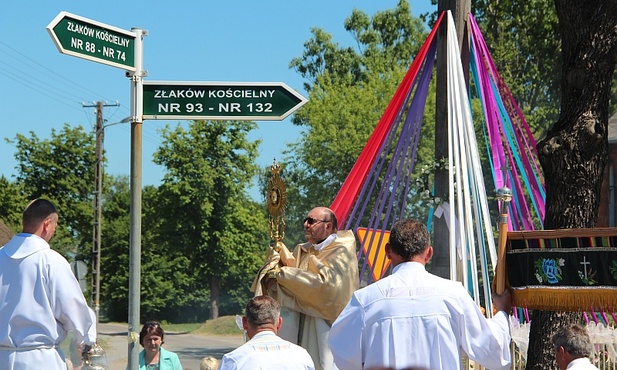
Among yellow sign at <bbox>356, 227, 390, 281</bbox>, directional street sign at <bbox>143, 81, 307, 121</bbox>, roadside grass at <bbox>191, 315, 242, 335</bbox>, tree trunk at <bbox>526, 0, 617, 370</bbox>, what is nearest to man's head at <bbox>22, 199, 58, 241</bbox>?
directional street sign at <bbox>143, 81, 307, 121</bbox>

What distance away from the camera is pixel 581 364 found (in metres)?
6.57

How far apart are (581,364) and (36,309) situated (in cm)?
351

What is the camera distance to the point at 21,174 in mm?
51844

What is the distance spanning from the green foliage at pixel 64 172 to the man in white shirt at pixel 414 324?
47.2 m

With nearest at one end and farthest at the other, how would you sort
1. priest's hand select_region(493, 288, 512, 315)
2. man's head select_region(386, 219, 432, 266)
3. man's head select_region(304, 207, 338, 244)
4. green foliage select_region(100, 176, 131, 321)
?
man's head select_region(386, 219, 432, 266), priest's hand select_region(493, 288, 512, 315), man's head select_region(304, 207, 338, 244), green foliage select_region(100, 176, 131, 321)

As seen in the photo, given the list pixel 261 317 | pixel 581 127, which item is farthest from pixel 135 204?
pixel 581 127

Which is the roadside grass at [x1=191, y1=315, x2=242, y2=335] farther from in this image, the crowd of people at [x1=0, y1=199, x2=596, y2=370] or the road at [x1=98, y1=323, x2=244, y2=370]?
the crowd of people at [x1=0, y1=199, x2=596, y2=370]

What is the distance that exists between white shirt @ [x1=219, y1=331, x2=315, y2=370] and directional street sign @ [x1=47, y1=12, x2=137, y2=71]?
2371mm

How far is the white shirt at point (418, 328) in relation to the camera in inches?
195

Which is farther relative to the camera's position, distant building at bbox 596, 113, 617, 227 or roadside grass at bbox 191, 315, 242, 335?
roadside grass at bbox 191, 315, 242, 335

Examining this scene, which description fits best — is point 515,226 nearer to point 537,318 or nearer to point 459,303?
point 537,318

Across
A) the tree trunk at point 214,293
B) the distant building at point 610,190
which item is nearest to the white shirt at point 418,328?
the distant building at point 610,190

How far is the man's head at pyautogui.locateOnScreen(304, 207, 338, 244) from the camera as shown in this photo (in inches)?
315

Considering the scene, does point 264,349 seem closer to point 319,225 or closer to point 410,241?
point 410,241
